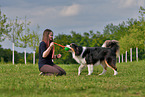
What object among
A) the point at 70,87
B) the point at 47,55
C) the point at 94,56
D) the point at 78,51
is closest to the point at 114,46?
the point at 94,56

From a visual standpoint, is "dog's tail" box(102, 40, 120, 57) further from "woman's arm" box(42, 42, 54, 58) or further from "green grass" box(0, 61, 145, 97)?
"woman's arm" box(42, 42, 54, 58)

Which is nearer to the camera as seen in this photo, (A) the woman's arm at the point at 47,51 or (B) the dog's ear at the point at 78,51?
(A) the woman's arm at the point at 47,51

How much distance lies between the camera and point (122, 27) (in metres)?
57.6

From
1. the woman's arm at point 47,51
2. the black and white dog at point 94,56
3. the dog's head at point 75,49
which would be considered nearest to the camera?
the woman's arm at point 47,51

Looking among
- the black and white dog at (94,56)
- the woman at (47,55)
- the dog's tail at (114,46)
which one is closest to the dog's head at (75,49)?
the black and white dog at (94,56)

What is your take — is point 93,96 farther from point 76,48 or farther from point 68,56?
point 68,56

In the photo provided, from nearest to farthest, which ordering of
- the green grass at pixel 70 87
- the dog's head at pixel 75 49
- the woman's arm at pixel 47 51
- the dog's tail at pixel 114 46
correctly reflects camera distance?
the green grass at pixel 70 87 < the woman's arm at pixel 47 51 < the dog's head at pixel 75 49 < the dog's tail at pixel 114 46

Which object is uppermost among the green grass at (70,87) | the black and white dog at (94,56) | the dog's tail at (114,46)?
the dog's tail at (114,46)

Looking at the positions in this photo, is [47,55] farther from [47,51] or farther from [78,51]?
[78,51]

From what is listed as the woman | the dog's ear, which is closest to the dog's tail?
the dog's ear

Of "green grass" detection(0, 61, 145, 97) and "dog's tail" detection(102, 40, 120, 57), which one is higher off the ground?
"dog's tail" detection(102, 40, 120, 57)

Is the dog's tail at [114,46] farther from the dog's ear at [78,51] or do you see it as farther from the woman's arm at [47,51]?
the woman's arm at [47,51]

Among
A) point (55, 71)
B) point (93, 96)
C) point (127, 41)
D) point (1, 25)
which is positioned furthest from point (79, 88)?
point (127, 41)

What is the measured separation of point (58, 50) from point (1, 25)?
87.3 feet
